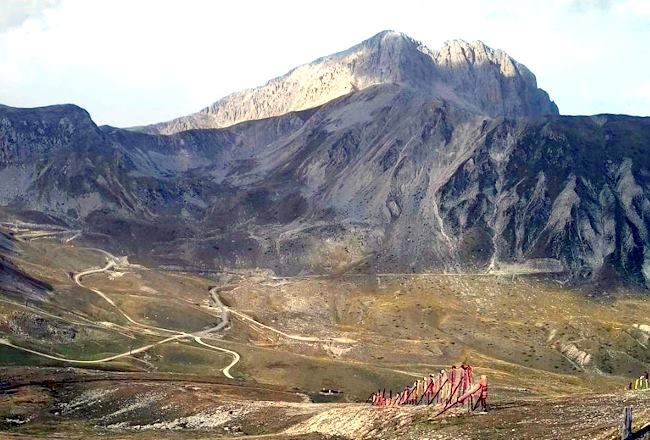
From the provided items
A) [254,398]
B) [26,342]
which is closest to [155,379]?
[254,398]

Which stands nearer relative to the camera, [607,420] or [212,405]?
[607,420]

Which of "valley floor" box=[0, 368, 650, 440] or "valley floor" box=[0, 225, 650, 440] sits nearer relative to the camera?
"valley floor" box=[0, 368, 650, 440]

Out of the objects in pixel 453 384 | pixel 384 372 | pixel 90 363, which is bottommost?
pixel 384 372

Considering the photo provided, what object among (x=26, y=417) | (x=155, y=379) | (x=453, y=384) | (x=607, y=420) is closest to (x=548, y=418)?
(x=607, y=420)

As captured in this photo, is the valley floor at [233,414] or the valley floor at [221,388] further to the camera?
the valley floor at [221,388]

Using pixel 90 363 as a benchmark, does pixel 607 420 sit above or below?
above

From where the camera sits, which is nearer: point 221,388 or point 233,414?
point 233,414

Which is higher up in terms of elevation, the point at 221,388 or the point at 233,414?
the point at 233,414

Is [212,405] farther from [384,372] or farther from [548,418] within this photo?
[384,372]

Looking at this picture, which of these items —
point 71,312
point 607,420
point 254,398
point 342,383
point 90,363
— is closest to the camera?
point 607,420

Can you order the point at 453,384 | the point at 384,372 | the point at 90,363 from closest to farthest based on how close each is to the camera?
the point at 453,384 → the point at 90,363 → the point at 384,372
